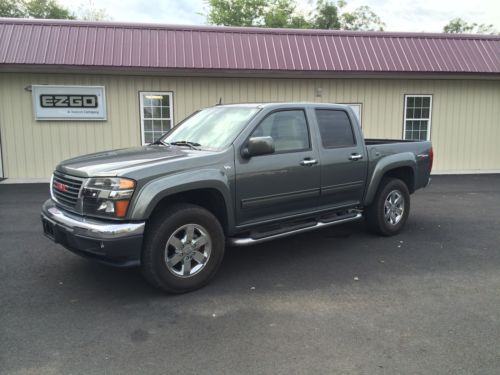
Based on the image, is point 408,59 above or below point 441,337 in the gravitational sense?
above

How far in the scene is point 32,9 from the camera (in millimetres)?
39875

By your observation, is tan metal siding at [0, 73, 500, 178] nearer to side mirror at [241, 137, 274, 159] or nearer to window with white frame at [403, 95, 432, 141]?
window with white frame at [403, 95, 432, 141]

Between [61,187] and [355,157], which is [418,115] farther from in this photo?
[61,187]

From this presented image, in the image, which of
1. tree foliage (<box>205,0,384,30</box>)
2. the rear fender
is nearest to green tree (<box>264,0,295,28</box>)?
tree foliage (<box>205,0,384,30</box>)

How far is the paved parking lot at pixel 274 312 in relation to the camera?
10.0 ft

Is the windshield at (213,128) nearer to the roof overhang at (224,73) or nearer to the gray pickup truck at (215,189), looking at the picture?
the gray pickup truck at (215,189)

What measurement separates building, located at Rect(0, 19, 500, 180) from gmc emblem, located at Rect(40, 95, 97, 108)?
0.09ft

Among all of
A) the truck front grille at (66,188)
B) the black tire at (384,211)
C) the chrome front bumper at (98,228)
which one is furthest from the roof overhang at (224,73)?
the chrome front bumper at (98,228)

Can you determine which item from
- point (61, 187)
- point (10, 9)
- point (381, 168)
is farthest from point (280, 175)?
point (10, 9)

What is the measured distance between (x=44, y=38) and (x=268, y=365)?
1112 centimetres

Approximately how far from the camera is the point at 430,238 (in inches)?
246

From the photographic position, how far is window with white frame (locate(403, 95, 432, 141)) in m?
13.4

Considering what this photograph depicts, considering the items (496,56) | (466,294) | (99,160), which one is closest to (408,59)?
(496,56)

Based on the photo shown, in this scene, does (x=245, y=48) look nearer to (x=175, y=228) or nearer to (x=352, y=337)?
(x=175, y=228)
